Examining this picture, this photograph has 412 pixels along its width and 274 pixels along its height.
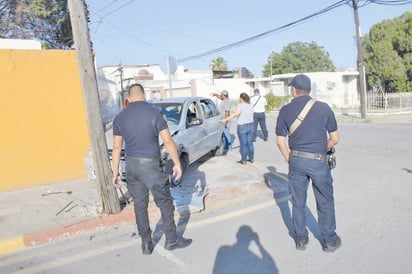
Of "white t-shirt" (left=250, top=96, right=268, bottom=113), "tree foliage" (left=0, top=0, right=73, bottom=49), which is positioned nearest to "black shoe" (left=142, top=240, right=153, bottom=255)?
"white t-shirt" (left=250, top=96, right=268, bottom=113)

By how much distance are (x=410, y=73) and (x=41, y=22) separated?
28.4 metres

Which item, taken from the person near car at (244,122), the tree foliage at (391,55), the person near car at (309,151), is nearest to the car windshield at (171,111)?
the person near car at (244,122)

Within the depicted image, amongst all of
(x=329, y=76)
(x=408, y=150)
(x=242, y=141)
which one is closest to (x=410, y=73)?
(x=329, y=76)

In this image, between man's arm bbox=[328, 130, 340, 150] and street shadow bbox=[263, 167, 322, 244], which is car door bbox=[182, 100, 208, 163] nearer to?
street shadow bbox=[263, 167, 322, 244]

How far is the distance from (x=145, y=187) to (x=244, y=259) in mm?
1313

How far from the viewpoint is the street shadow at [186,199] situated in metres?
4.38

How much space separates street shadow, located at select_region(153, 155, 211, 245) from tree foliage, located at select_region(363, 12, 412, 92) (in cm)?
2683

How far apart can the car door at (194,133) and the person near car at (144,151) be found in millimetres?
2597

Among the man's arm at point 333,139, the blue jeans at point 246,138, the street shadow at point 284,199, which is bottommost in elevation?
the street shadow at point 284,199

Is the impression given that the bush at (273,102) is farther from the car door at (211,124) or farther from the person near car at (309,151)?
the person near car at (309,151)

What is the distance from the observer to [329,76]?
90.0 ft

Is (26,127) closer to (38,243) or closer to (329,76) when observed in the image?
(38,243)

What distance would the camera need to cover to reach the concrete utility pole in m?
4.31

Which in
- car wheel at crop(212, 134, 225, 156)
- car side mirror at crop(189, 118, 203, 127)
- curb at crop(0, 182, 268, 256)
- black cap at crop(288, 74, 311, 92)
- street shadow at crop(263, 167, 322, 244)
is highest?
black cap at crop(288, 74, 311, 92)
